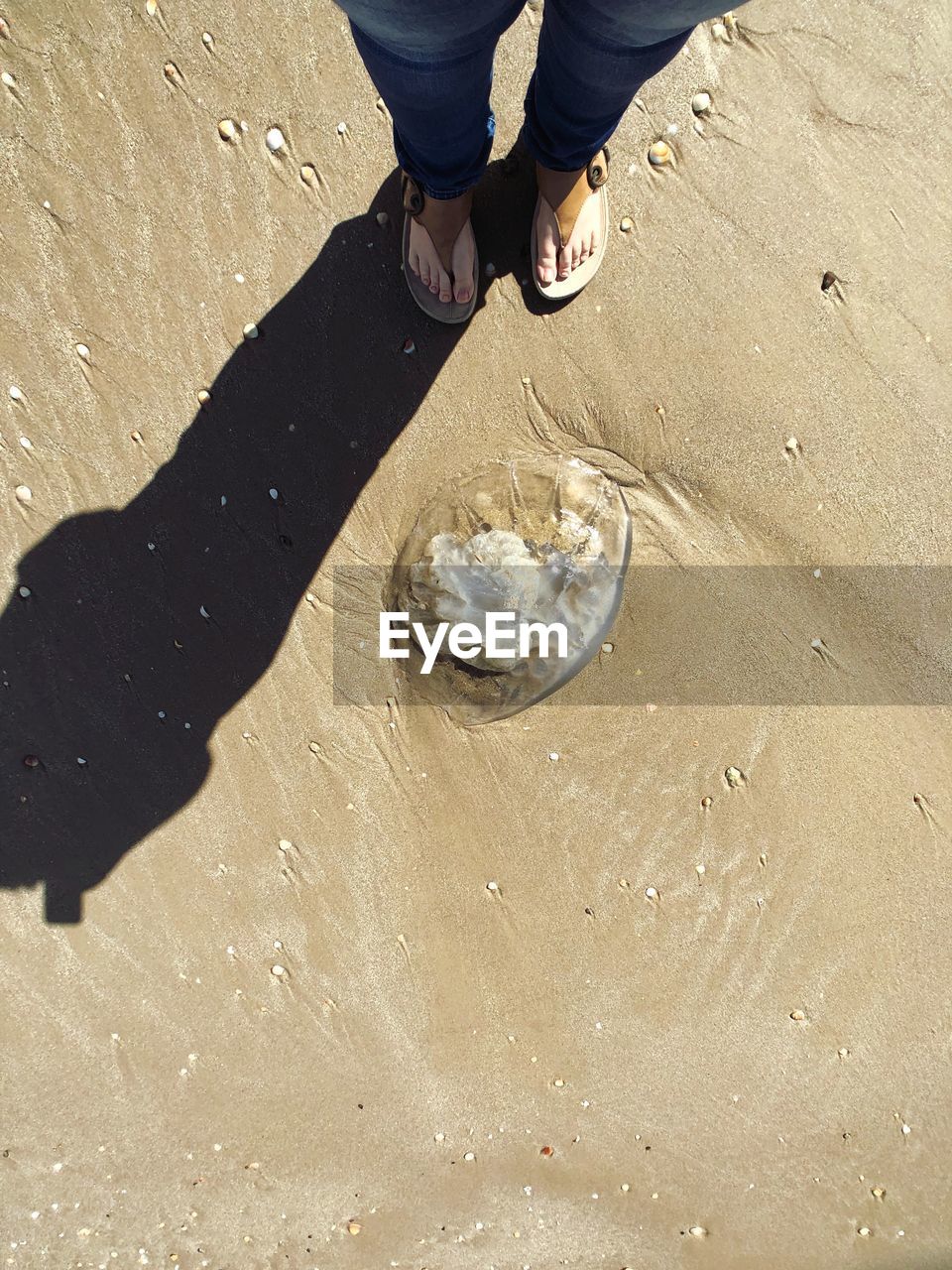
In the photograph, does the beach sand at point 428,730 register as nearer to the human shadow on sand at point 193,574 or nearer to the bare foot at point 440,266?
the human shadow on sand at point 193,574

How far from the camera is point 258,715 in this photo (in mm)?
2395

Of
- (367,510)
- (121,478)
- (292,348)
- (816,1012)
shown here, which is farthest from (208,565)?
(816,1012)

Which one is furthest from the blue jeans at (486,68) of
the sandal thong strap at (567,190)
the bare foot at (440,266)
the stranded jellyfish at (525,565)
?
the stranded jellyfish at (525,565)

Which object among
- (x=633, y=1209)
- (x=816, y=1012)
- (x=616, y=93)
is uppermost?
(x=616, y=93)

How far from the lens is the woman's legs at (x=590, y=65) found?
1.13 metres

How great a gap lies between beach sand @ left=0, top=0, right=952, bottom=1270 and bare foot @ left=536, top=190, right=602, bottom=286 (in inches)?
3.9

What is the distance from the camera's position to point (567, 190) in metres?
2.04

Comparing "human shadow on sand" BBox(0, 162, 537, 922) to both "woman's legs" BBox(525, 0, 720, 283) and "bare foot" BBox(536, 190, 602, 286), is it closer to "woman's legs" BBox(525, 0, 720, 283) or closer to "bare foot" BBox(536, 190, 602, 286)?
"bare foot" BBox(536, 190, 602, 286)

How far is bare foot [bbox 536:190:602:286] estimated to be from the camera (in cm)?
212

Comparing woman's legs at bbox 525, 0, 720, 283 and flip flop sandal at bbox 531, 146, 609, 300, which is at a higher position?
woman's legs at bbox 525, 0, 720, 283

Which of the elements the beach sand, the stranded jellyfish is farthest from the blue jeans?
the stranded jellyfish

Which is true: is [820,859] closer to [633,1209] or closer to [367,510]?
[633,1209]

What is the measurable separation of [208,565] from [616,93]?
1.63 meters

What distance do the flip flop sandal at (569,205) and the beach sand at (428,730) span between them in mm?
68
